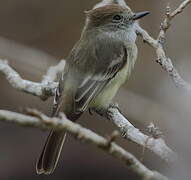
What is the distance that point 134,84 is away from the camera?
9133 millimetres

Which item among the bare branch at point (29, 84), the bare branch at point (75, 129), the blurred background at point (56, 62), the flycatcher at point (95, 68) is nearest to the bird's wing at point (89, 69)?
the flycatcher at point (95, 68)

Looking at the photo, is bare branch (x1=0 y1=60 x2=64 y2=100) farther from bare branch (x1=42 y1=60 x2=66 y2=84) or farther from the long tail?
the long tail

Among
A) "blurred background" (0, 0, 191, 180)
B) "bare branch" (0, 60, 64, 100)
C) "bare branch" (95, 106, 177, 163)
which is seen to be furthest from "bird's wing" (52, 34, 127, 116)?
"blurred background" (0, 0, 191, 180)

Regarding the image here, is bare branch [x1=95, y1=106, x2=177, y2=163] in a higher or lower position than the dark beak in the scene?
lower

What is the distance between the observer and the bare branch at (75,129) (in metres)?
2.55

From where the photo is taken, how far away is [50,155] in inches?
179

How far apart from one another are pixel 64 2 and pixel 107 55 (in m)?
4.67

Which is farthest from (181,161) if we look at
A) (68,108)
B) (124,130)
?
(68,108)

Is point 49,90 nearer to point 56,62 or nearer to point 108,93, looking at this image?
point 108,93

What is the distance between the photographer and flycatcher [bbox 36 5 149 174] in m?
4.60

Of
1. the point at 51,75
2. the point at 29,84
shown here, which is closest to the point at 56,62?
the point at 51,75

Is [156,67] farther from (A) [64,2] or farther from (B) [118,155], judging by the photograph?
(B) [118,155]

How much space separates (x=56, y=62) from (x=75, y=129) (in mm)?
5905

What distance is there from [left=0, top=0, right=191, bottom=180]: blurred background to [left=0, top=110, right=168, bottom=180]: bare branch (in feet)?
11.9
